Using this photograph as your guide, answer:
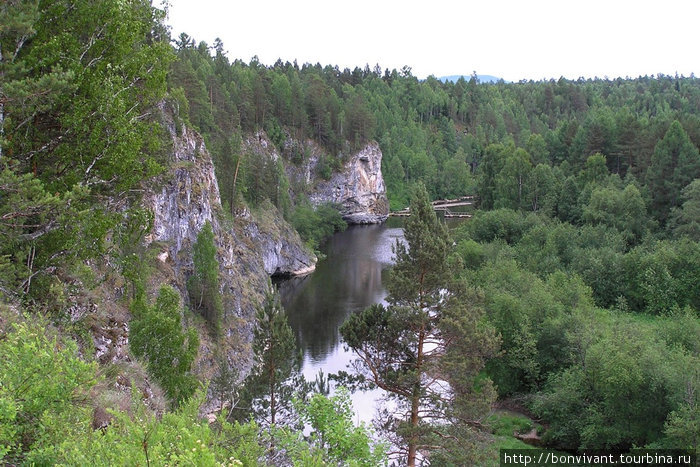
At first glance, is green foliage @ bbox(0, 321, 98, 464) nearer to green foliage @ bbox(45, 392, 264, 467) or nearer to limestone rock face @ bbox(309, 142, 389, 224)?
green foliage @ bbox(45, 392, 264, 467)

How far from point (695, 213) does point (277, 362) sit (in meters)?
31.3

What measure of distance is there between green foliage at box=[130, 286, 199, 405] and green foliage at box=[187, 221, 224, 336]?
9423mm

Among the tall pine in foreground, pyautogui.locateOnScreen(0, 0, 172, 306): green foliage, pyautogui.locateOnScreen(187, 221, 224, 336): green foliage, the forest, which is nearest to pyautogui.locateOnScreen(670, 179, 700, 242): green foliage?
the forest

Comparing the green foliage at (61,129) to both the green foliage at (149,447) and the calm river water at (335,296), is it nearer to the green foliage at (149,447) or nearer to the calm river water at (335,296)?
the green foliage at (149,447)

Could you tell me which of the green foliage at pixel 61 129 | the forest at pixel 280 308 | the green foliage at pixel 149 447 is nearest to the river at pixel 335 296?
the forest at pixel 280 308

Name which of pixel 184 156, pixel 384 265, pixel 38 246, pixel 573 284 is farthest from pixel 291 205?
pixel 38 246

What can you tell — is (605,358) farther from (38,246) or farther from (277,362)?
(38,246)

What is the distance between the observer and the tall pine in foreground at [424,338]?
16.7 m

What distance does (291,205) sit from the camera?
63.6 meters

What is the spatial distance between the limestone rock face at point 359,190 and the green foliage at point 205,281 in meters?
44.4

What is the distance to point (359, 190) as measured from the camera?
79188 mm

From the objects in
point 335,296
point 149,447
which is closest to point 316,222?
point 335,296

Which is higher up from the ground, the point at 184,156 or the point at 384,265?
the point at 184,156

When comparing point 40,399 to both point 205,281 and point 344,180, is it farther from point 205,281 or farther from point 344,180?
point 344,180
